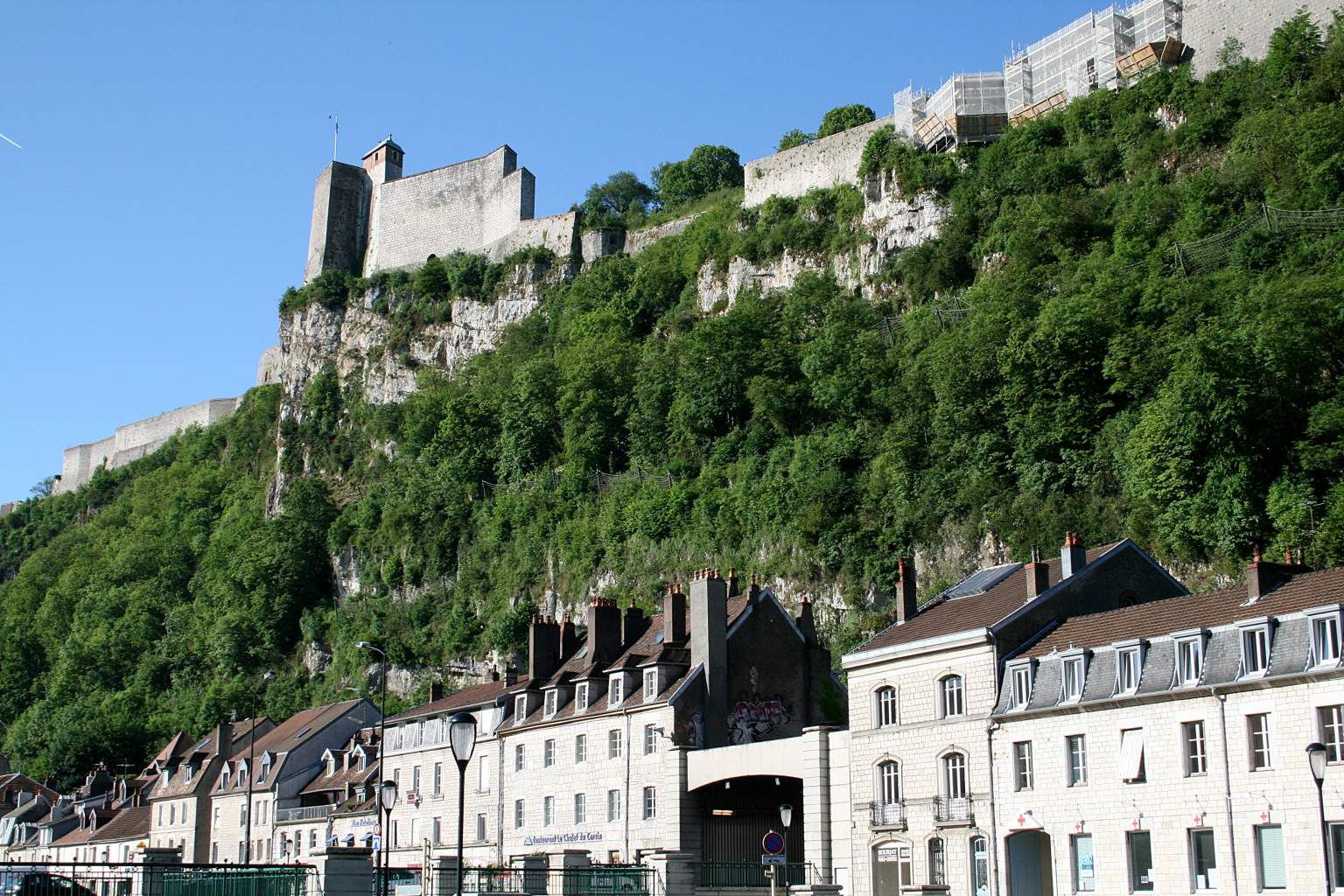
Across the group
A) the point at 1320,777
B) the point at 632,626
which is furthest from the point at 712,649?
the point at 1320,777

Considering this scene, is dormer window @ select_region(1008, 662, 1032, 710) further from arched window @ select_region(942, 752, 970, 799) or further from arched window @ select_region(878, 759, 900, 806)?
arched window @ select_region(878, 759, 900, 806)

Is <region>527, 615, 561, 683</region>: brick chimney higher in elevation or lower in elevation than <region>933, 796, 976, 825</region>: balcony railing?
higher

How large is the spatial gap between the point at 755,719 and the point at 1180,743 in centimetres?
1492

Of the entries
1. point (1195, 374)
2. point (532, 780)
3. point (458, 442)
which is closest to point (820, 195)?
point (458, 442)

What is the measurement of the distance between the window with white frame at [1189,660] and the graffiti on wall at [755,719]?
47.4 feet

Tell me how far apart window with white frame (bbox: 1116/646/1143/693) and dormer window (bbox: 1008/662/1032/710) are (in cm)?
240

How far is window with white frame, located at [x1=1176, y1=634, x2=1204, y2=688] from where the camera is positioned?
28.4 meters

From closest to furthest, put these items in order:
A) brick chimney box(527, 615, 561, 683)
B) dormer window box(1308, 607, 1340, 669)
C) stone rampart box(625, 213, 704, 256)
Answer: dormer window box(1308, 607, 1340, 669), brick chimney box(527, 615, 561, 683), stone rampart box(625, 213, 704, 256)

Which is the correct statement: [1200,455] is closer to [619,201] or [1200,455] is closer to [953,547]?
[953,547]

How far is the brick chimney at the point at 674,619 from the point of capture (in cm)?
4281

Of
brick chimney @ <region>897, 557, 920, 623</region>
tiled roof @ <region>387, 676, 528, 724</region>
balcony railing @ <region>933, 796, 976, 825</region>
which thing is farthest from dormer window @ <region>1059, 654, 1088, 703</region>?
tiled roof @ <region>387, 676, 528, 724</region>

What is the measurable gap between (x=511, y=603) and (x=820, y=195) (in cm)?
2644

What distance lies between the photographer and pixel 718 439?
67.5 metres

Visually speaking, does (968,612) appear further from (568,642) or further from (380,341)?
(380,341)
